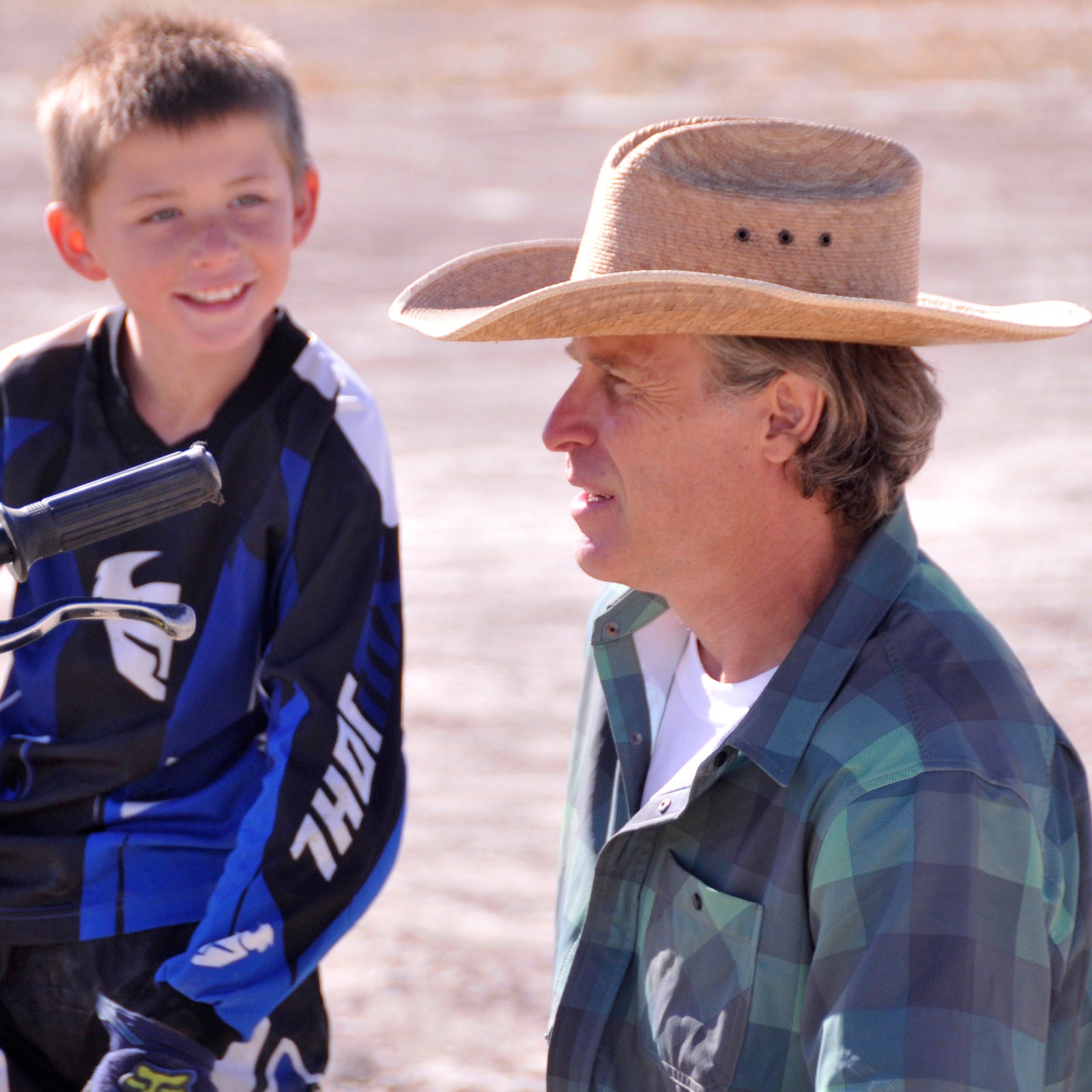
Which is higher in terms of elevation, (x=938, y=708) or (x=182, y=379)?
(x=182, y=379)

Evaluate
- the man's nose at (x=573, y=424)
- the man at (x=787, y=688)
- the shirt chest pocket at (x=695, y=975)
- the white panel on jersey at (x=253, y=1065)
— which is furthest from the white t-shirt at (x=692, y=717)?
the white panel on jersey at (x=253, y=1065)

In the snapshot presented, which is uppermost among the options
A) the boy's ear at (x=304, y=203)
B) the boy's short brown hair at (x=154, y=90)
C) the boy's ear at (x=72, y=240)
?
the boy's short brown hair at (x=154, y=90)

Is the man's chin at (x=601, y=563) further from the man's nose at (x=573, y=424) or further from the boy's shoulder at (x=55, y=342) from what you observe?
the boy's shoulder at (x=55, y=342)

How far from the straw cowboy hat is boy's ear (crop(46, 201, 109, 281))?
75cm

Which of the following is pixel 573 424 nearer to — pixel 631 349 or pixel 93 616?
pixel 631 349

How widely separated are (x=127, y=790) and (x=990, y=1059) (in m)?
1.22

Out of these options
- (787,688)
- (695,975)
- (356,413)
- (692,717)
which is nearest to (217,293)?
(356,413)

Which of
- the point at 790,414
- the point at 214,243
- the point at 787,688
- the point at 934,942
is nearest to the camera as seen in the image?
the point at 934,942

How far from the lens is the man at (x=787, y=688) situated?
157 cm

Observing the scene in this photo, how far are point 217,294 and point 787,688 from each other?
3.40 ft

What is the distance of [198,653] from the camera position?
2133mm

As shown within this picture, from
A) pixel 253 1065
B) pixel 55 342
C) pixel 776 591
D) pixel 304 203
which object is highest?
pixel 304 203

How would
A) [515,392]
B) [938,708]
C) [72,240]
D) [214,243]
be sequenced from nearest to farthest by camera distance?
[938,708]
[214,243]
[72,240]
[515,392]

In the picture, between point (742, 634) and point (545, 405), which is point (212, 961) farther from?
point (545, 405)
